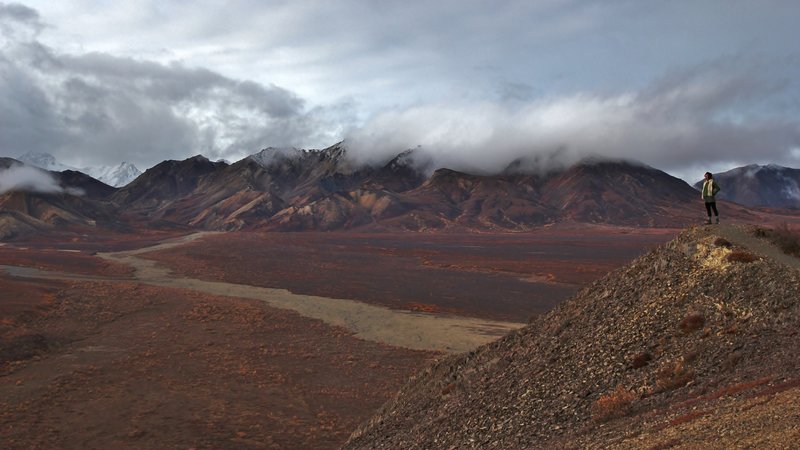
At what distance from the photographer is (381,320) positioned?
5022cm

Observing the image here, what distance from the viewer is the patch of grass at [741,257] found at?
15.7 metres

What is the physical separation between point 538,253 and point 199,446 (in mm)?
104051

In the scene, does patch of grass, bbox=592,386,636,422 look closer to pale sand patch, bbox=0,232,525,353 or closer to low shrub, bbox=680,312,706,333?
low shrub, bbox=680,312,706,333

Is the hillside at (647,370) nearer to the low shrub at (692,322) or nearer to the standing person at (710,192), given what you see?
the low shrub at (692,322)

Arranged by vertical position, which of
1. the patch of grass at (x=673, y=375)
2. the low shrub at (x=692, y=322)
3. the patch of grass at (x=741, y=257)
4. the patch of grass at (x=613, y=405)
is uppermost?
the patch of grass at (x=741, y=257)

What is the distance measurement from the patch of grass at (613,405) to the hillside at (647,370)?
36 mm

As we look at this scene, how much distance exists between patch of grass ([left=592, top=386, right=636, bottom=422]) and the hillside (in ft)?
0.12

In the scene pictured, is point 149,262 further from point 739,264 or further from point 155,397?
point 739,264

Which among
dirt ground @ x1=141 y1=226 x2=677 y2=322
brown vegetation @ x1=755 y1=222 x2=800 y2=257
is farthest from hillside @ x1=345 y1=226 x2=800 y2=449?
dirt ground @ x1=141 y1=226 x2=677 y2=322

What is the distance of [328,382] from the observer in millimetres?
31531

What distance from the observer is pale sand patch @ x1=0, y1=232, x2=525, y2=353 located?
42031 mm

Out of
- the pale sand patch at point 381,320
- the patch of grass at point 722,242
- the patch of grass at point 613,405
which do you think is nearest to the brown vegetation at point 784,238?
the patch of grass at point 722,242

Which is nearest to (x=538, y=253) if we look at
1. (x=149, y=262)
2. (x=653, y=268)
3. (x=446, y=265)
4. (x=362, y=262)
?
(x=446, y=265)

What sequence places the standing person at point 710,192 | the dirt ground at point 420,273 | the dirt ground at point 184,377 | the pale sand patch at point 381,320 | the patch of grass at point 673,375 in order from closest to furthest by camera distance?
1. the patch of grass at point 673,375
2. the standing person at point 710,192
3. the dirt ground at point 184,377
4. the pale sand patch at point 381,320
5. the dirt ground at point 420,273
